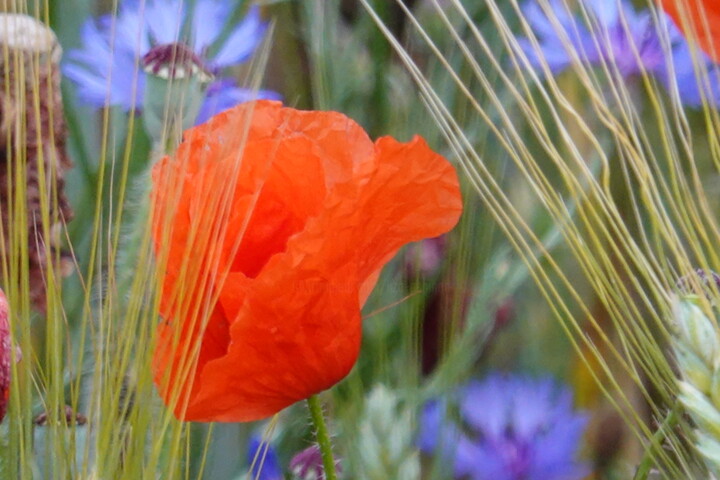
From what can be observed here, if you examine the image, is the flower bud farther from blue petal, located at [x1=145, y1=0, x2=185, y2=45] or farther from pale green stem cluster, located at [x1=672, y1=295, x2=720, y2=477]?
pale green stem cluster, located at [x1=672, y1=295, x2=720, y2=477]

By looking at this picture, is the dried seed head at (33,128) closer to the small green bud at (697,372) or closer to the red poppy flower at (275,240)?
the red poppy flower at (275,240)

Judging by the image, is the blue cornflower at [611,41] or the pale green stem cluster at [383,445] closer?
the pale green stem cluster at [383,445]

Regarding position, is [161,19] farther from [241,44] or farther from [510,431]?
[510,431]

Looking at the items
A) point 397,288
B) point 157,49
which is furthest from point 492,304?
point 157,49

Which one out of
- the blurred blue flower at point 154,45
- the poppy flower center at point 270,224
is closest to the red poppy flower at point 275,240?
the poppy flower center at point 270,224

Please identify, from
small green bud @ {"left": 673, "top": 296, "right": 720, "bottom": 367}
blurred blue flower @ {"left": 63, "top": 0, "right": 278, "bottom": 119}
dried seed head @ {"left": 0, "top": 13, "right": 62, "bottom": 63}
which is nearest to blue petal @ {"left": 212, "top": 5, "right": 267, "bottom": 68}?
blurred blue flower @ {"left": 63, "top": 0, "right": 278, "bottom": 119}

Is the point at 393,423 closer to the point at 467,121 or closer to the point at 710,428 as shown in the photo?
the point at 710,428
